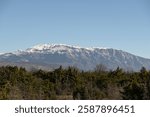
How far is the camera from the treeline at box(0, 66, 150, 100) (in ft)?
50.7

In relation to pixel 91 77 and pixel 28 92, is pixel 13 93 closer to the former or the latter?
pixel 28 92

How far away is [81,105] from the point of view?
165 inches

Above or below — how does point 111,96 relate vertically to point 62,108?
below

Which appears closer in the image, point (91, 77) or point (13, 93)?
point (13, 93)

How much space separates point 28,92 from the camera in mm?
16906

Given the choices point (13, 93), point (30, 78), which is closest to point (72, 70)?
point (30, 78)

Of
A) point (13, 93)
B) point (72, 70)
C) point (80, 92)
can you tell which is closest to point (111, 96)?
point (80, 92)

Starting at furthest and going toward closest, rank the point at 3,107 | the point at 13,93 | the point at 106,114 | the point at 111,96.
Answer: the point at 111,96 → the point at 13,93 → the point at 3,107 → the point at 106,114

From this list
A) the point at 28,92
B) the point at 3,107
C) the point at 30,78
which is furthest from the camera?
the point at 30,78

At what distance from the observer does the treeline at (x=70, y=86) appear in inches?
609

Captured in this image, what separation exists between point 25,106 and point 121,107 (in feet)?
3.67

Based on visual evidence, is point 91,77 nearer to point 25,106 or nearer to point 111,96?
point 111,96

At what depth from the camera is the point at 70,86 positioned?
23422 millimetres

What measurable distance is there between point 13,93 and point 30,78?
21.9 feet
